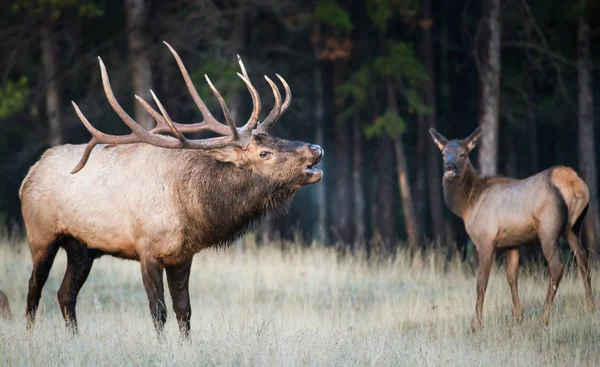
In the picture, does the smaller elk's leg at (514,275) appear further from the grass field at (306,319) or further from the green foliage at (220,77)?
the green foliage at (220,77)

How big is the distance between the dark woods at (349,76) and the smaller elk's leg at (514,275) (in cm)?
411

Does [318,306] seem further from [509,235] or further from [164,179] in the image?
[164,179]

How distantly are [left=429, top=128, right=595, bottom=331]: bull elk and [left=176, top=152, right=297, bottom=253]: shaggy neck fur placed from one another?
2510mm

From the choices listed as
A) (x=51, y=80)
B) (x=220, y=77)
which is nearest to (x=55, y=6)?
(x=51, y=80)

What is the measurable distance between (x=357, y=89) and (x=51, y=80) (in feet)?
24.5

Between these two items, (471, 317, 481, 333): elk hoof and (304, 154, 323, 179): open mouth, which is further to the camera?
(471, 317, 481, 333): elk hoof

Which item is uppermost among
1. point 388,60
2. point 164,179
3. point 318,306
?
point 388,60

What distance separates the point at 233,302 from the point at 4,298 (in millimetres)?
2697

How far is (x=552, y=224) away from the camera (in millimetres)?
8758

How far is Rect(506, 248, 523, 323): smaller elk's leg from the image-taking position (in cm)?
896

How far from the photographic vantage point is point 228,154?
793 centimetres

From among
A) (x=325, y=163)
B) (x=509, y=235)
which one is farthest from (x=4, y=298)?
(x=325, y=163)

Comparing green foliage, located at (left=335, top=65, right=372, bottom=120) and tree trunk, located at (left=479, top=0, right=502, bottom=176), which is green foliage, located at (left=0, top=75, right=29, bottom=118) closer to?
green foliage, located at (left=335, top=65, right=372, bottom=120)

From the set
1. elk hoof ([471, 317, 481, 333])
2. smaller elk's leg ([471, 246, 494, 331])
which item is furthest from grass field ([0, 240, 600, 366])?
smaller elk's leg ([471, 246, 494, 331])
